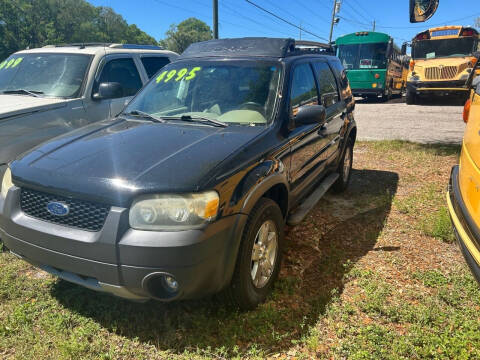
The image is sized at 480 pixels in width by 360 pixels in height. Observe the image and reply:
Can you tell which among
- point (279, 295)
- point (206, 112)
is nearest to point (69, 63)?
point (206, 112)

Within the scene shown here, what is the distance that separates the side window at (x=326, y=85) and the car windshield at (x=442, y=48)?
13179 mm

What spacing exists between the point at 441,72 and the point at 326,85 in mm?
12778

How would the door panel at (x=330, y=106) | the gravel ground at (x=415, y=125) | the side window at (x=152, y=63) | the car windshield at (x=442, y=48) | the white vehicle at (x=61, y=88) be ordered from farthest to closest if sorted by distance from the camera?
1. the car windshield at (x=442, y=48)
2. the gravel ground at (x=415, y=125)
3. the side window at (x=152, y=63)
4. the door panel at (x=330, y=106)
5. the white vehicle at (x=61, y=88)

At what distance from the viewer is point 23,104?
167 inches

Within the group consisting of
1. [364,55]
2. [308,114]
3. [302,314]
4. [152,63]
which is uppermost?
[364,55]

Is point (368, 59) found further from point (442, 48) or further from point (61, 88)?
point (61, 88)

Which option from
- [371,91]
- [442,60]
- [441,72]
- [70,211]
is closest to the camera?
[70,211]

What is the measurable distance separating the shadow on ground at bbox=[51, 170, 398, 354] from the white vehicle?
1.97m

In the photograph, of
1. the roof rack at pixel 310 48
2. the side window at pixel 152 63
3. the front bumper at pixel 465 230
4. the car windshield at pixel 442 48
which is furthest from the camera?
the car windshield at pixel 442 48

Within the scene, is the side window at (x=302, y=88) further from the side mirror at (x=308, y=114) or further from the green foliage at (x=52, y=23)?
the green foliage at (x=52, y=23)

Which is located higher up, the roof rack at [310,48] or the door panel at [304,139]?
the roof rack at [310,48]

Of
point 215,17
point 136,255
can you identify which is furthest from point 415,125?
point 136,255

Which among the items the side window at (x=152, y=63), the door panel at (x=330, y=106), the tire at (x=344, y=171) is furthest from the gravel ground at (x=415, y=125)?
the side window at (x=152, y=63)

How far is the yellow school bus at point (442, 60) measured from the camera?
46.9 ft
